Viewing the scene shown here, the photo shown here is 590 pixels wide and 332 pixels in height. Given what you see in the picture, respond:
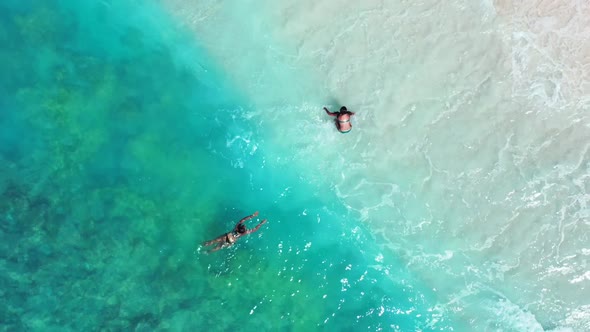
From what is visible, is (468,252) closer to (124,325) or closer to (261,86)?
(261,86)

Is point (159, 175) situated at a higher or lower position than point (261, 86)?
lower

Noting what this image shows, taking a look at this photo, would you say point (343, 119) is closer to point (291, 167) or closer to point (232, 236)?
point (291, 167)

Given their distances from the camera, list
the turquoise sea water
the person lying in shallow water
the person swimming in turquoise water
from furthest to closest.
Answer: the turquoise sea water < the person lying in shallow water < the person swimming in turquoise water

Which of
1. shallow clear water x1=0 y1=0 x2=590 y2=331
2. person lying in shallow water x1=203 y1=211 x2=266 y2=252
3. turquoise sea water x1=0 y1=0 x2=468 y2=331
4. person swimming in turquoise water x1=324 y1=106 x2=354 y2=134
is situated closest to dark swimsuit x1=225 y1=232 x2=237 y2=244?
person lying in shallow water x1=203 y1=211 x2=266 y2=252

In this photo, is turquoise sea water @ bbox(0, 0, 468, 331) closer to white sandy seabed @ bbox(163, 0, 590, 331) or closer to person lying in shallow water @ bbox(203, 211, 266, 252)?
person lying in shallow water @ bbox(203, 211, 266, 252)

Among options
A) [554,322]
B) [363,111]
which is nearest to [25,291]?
[363,111]

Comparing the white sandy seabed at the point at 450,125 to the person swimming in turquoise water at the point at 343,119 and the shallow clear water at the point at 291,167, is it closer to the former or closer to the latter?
the shallow clear water at the point at 291,167
